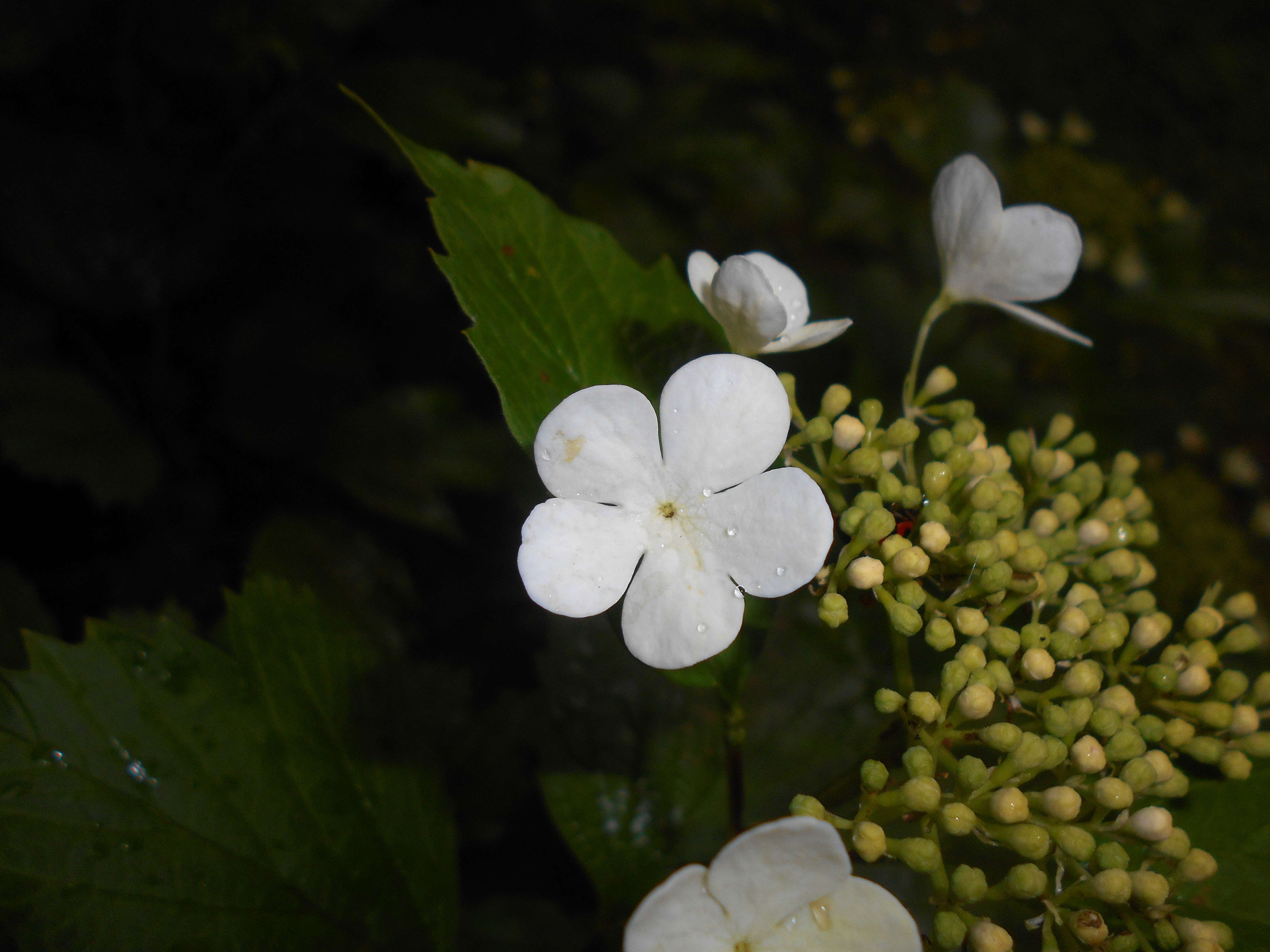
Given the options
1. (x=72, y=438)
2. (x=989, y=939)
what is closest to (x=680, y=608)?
(x=989, y=939)

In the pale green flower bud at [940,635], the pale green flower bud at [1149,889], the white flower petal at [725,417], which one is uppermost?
the white flower petal at [725,417]

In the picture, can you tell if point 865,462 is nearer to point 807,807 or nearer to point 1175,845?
point 807,807

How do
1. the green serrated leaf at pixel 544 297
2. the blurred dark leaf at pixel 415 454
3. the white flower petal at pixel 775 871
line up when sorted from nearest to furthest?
the white flower petal at pixel 775 871
the green serrated leaf at pixel 544 297
the blurred dark leaf at pixel 415 454

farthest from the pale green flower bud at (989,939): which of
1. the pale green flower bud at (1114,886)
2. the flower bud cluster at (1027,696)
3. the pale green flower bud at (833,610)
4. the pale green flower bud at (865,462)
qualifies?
the pale green flower bud at (865,462)

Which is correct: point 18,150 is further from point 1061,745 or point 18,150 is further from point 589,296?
point 1061,745

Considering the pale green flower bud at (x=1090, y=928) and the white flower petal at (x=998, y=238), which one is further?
the white flower petal at (x=998, y=238)

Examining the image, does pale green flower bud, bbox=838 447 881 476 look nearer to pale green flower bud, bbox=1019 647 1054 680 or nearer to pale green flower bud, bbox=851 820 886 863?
pale green flower bud, bbox=1019 647 1054 680

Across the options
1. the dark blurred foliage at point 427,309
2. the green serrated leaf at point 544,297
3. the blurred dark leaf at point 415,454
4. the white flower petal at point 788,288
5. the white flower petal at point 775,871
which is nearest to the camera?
the white flower petal at point 775,871

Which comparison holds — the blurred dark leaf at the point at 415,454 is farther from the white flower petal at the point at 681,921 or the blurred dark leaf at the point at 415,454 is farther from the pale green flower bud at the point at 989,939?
the pale green flower bud at the point at 989,939

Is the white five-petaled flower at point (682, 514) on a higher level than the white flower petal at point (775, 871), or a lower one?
higher
